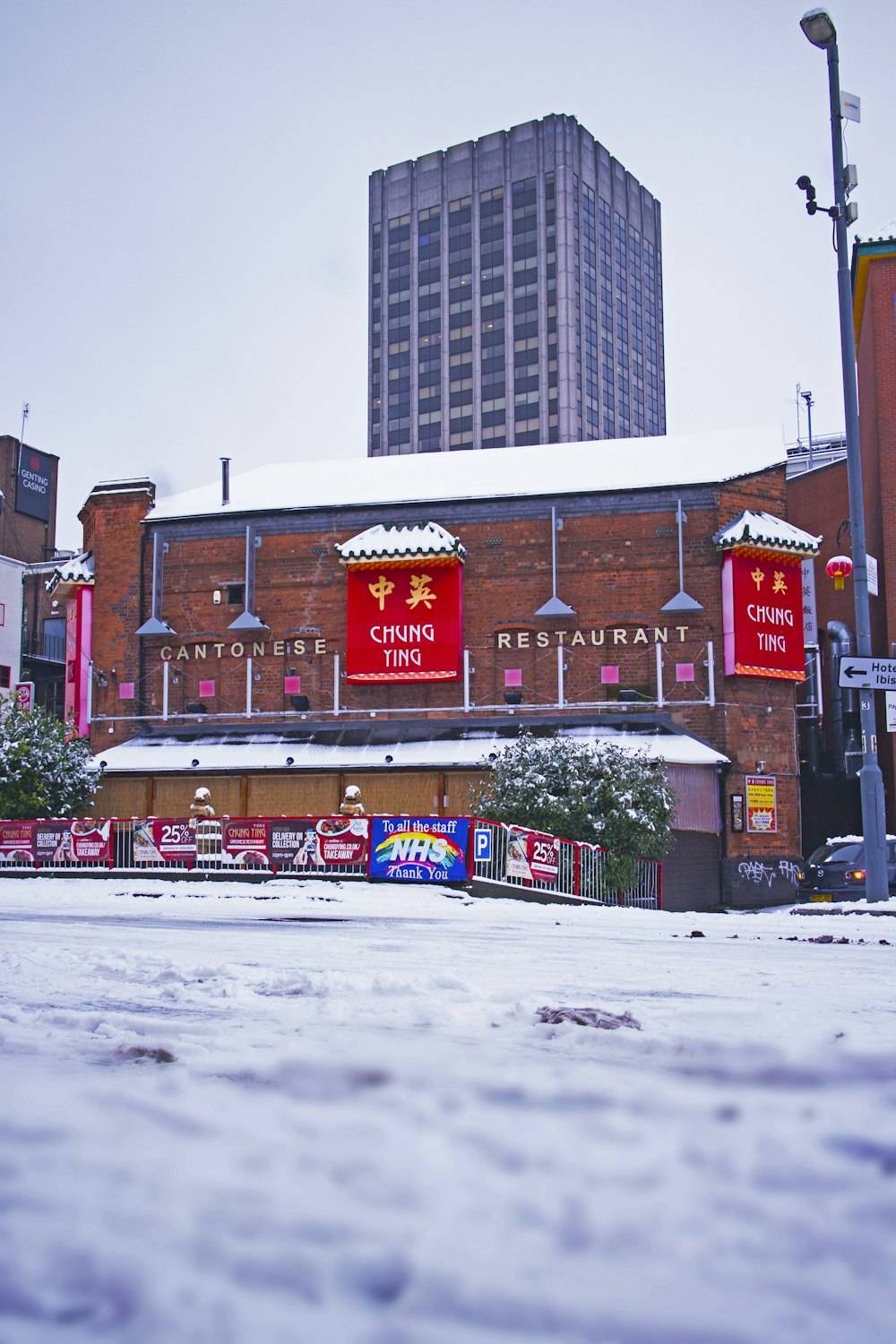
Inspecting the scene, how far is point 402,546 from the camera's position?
33.1 metres

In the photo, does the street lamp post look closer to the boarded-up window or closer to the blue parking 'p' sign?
the blue parking 'p' sign

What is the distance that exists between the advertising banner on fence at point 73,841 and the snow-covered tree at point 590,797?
8.47 m

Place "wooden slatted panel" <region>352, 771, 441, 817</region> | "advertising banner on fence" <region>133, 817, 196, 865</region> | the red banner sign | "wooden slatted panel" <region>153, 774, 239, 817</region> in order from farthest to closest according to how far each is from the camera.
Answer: "wooden slatted panel" <region>153, 774, 239, 817</region> < the red banner sign < "wooden slatted panel" <region>352, 771, 441, 817</region> < "advertising banner on fence" <region>133, 817, 196, 865</region>

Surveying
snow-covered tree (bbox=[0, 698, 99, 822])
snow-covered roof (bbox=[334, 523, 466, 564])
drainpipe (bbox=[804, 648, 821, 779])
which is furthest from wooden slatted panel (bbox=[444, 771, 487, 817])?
drainpipe (bbox=[804, 648, 821, 779])

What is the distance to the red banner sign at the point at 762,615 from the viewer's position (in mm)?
31625

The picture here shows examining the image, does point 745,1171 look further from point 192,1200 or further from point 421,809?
point 421,809

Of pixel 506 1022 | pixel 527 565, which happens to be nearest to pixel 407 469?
pixel 527 565

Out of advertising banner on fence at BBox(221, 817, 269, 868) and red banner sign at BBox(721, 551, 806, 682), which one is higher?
red banner sign at BBox(721, 551, 806, 682)

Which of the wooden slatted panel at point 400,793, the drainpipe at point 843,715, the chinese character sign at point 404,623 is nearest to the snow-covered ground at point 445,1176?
the wooden slatted panel at point 400,793

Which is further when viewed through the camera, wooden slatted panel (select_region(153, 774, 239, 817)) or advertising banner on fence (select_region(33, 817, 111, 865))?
wooden slatted panel (select_region(153, 774, 239, 817))

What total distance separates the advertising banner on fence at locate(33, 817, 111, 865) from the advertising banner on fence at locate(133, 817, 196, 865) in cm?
80

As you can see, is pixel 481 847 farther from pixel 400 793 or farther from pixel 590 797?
pixel 400 793

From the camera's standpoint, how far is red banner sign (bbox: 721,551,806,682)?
31625mm

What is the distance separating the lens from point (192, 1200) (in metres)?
2.60
